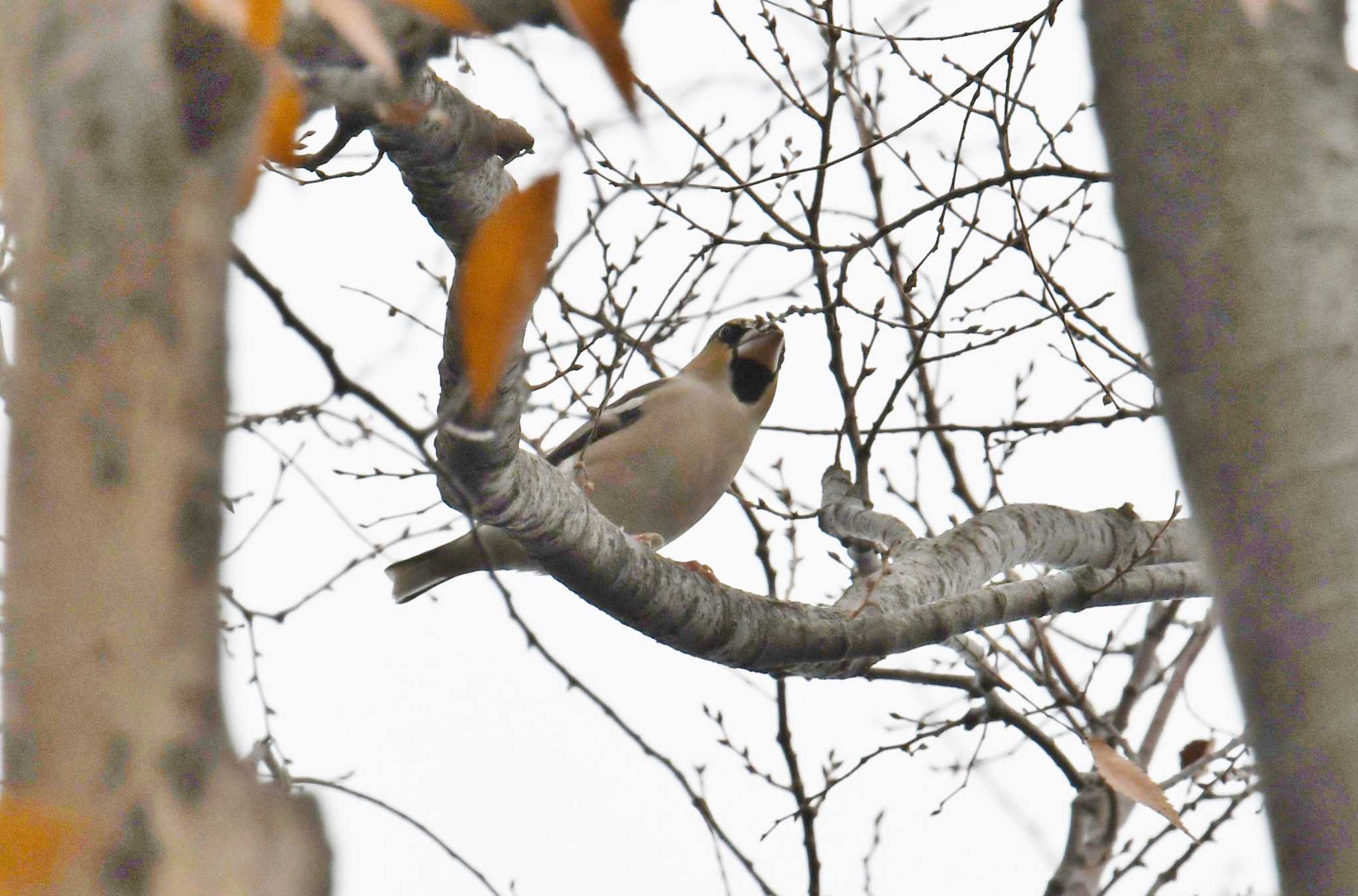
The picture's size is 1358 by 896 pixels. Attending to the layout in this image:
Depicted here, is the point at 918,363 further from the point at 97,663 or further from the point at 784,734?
the point at 97,663

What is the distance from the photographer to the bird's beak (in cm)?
671

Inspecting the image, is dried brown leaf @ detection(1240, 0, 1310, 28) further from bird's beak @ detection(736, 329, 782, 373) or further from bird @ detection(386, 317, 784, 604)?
bird's beak @ detection(736, 329, 782, 373)

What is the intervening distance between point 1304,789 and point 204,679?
2.37 ft

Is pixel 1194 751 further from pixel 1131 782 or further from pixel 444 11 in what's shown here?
pixel 444 11

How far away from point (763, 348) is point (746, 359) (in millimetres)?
110

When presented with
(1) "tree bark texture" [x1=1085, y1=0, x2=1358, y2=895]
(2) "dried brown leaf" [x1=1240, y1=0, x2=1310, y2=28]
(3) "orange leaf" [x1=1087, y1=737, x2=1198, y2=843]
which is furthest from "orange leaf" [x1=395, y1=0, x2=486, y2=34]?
(3) "orange leaf" [x1=1087, y1=737, x2=1198, y2=843]

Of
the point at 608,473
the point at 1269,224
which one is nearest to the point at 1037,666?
the point at 608,473

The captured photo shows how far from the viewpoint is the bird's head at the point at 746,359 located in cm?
648

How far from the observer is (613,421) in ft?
19.9

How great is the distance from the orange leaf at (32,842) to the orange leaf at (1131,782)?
269 cm

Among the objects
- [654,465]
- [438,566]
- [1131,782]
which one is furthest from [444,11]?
[438,566]

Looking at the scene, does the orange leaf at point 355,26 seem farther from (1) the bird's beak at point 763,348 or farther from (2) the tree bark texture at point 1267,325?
(1) the bird's beak at point 763,348

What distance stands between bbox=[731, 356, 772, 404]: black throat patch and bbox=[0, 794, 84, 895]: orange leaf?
547 cm

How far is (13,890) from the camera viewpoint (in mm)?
838
